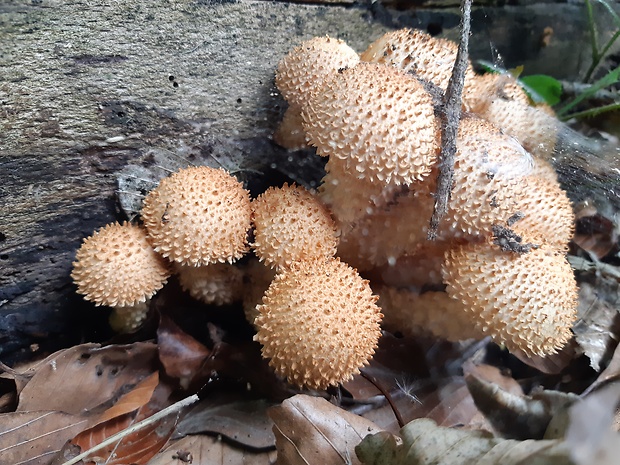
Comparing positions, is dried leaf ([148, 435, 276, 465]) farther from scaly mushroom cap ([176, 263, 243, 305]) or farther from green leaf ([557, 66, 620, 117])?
green leaf ([557, 66, 620, 117])

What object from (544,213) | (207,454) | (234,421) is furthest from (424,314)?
(207,454)

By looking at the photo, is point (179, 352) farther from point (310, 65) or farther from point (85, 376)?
point (310, 65)

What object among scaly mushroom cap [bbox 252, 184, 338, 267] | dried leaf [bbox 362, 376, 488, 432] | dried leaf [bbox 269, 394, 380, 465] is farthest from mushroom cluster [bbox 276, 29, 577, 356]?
dried leaf [bbox 269, 394, 380, 465]

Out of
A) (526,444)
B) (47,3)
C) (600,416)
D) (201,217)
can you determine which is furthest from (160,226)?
(600,416)

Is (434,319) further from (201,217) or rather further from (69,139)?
(69,139)

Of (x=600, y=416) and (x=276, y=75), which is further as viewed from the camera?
(x=276, y=75)

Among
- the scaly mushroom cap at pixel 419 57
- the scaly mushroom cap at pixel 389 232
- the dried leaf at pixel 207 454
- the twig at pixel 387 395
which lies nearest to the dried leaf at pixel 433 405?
the twig at pixel 387 395
